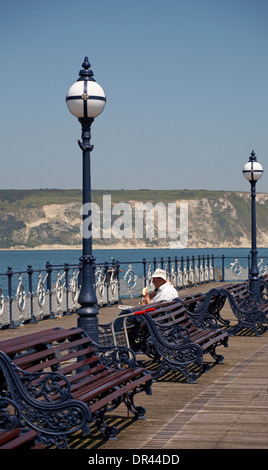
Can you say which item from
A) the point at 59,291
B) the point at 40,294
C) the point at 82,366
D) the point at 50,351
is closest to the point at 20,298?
the point at 40,294

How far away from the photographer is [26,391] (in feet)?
17.7

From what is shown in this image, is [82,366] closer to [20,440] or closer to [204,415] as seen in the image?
[204,415]

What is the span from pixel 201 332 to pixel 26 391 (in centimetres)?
532

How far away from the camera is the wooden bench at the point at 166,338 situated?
8.95m

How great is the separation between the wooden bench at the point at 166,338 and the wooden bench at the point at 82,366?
1.26m

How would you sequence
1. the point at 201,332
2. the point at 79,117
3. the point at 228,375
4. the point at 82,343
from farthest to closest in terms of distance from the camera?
the point at 201,332, the point at 228,375, the point at 79,117, the point at 82,343

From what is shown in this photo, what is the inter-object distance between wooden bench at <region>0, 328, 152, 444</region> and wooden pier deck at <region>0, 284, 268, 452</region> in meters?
0.21

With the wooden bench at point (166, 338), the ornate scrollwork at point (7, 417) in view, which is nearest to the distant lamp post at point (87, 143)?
the wooden bench at point (166, 338)

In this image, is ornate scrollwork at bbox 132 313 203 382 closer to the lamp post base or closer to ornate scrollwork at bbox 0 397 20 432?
the lamp post base

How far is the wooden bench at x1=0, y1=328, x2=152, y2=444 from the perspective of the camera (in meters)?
5.84

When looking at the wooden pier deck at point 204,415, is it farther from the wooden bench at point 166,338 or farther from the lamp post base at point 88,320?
the lamp post base at point 88,320

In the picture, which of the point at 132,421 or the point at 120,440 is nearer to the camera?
the point at 120,440
